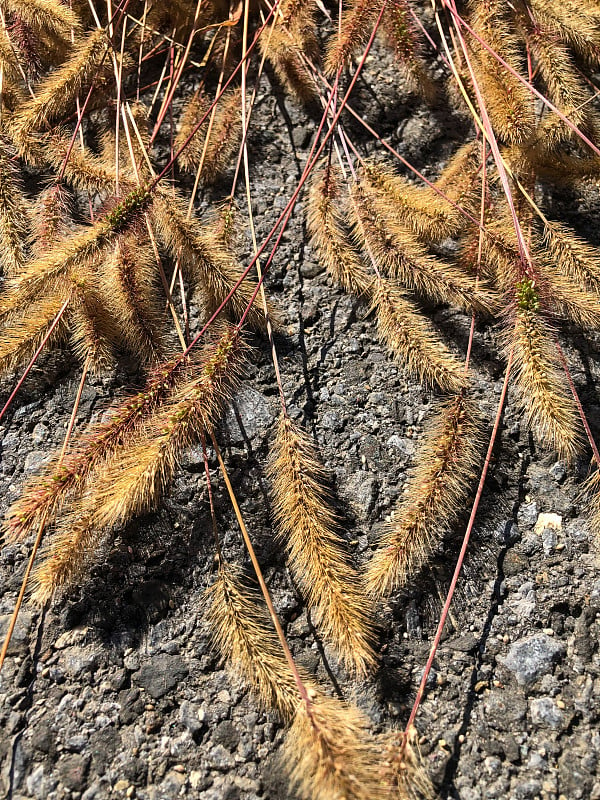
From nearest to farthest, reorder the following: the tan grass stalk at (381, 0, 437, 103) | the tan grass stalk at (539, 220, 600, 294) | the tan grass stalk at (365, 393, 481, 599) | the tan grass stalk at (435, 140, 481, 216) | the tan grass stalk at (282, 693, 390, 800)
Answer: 1. the tan grass stalk at (282, 693, 390, 800)
2. the tan grass stalk at (365, 393, 481, 599)
3. the tan grass stalk at (539, 220, 600, 294)
4. the tan grass stalk at (435, 140, 481, 216)
5. the tan grass stalk at (381, 0, 437, 103)

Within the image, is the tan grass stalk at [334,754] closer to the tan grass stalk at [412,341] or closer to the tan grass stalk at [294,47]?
the tan grass stalk at [412,341]

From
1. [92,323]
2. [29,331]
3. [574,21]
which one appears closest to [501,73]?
[574,21]

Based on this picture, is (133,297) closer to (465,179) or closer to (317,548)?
(317,548)

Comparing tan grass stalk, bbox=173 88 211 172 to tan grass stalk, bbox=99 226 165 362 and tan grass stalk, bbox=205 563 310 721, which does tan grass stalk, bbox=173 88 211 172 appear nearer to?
tan grass stalk, bbox=99 226 165 362

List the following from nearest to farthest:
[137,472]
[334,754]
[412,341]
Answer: [334,754] → [137,472] → [412,341]

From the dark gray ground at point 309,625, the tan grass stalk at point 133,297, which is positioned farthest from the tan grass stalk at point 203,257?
Result: the dark gray ground at point 309,625

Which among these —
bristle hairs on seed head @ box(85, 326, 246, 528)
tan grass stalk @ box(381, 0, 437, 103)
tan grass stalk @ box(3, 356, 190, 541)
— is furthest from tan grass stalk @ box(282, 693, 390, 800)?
tan grass stalk @ box(381, 0, 437, 103)
